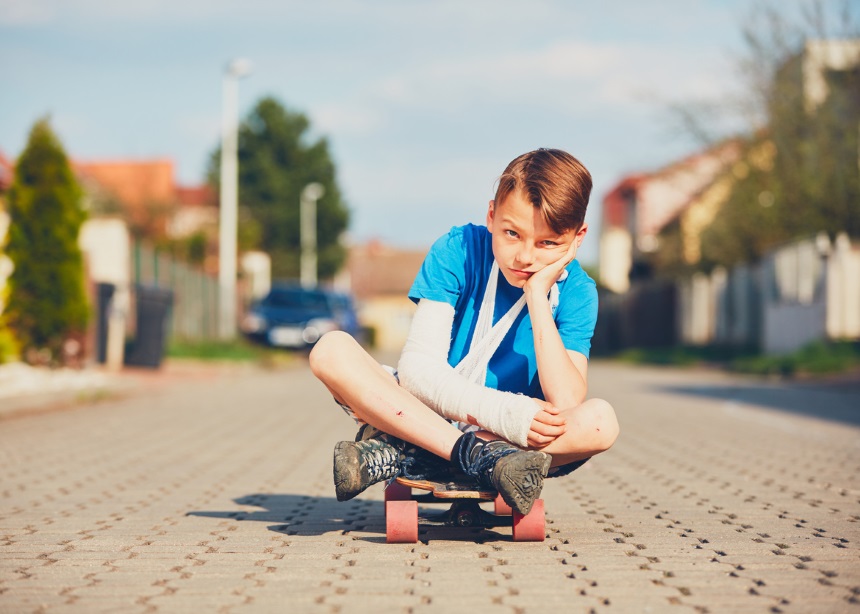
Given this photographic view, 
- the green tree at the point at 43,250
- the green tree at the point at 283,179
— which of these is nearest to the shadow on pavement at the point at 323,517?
the green tree at the point at 43,250

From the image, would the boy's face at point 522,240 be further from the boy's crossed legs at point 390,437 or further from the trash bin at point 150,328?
the trash bin at point 150,328

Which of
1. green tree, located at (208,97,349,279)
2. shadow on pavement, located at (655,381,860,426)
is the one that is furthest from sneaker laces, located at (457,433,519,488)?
green tree, located at (208,97,349,279)

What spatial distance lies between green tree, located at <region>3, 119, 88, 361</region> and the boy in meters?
13.0

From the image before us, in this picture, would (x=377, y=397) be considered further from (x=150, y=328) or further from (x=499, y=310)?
(x=150, y=328)

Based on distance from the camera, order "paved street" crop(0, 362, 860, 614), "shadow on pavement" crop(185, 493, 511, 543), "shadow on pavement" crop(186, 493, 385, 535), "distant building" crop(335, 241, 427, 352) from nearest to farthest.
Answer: "paved street" crop(0, 362, 860, 614), "shadow on pavement" crop(185, 493, 511, 543), "shadow on pavement" crop(186, 493, 385, 535), "distant building" crop(335, 241, 427, 352)

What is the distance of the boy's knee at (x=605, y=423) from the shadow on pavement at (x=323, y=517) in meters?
0.64

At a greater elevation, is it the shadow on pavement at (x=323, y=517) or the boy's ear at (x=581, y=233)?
the boy's ear at (x=581, y=233)

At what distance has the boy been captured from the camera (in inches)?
168

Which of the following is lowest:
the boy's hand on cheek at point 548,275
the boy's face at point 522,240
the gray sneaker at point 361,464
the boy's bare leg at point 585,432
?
the gray sneaker at point 361,464

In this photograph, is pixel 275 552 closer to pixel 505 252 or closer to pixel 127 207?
pixel 505 252

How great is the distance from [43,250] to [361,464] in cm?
1340

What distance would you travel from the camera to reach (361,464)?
4.25 metres

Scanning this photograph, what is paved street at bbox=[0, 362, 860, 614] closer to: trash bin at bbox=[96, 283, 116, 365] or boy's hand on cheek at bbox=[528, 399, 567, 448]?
boy's hand on cheek at bbox=[528, 399, 567, 448]

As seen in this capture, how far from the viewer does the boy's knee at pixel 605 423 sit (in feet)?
Answer: 14.3
